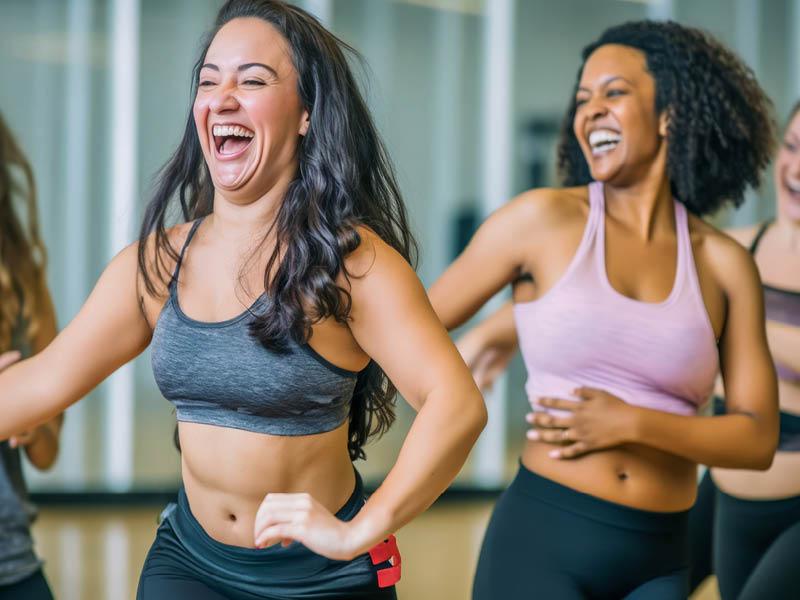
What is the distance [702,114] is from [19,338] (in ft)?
4.84

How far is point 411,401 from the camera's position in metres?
1.53

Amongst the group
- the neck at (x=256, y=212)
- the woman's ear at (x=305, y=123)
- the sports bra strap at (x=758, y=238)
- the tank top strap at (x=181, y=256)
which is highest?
the woman's ear at (x=305, y=123)

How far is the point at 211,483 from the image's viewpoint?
1.61m

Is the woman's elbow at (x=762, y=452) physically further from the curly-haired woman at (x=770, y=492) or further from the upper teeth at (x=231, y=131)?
the upper teeth at (x=231, y=131)

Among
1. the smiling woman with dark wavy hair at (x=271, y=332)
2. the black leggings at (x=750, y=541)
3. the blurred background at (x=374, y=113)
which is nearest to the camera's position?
the smiling woman with dark wavy hair at (x=271, y=332)

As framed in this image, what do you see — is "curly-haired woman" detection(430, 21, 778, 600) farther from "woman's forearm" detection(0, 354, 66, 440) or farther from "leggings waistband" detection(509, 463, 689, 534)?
"woman's forearm" detection(0, 354, 66, 440)

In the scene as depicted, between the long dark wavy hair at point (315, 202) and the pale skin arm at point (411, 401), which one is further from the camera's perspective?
the long dark wavy hair at point (315, 202)

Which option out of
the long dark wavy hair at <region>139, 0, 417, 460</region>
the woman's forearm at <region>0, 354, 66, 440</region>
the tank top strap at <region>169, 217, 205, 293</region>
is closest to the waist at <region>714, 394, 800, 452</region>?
the long dark wavy hair at <region>139, 0, 417, 460</region>

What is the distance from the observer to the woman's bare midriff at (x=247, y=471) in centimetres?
157

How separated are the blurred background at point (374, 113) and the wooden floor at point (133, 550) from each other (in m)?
0.08

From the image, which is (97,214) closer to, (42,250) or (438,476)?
(42,250)

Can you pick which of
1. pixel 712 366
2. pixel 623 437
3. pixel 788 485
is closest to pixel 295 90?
pixel 623 437

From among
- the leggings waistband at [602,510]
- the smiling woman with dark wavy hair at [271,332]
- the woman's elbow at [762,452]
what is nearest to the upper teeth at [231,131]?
Result: the smiling woman with dark wavy hair at [271,332]

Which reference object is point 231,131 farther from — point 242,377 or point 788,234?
point 788,234
